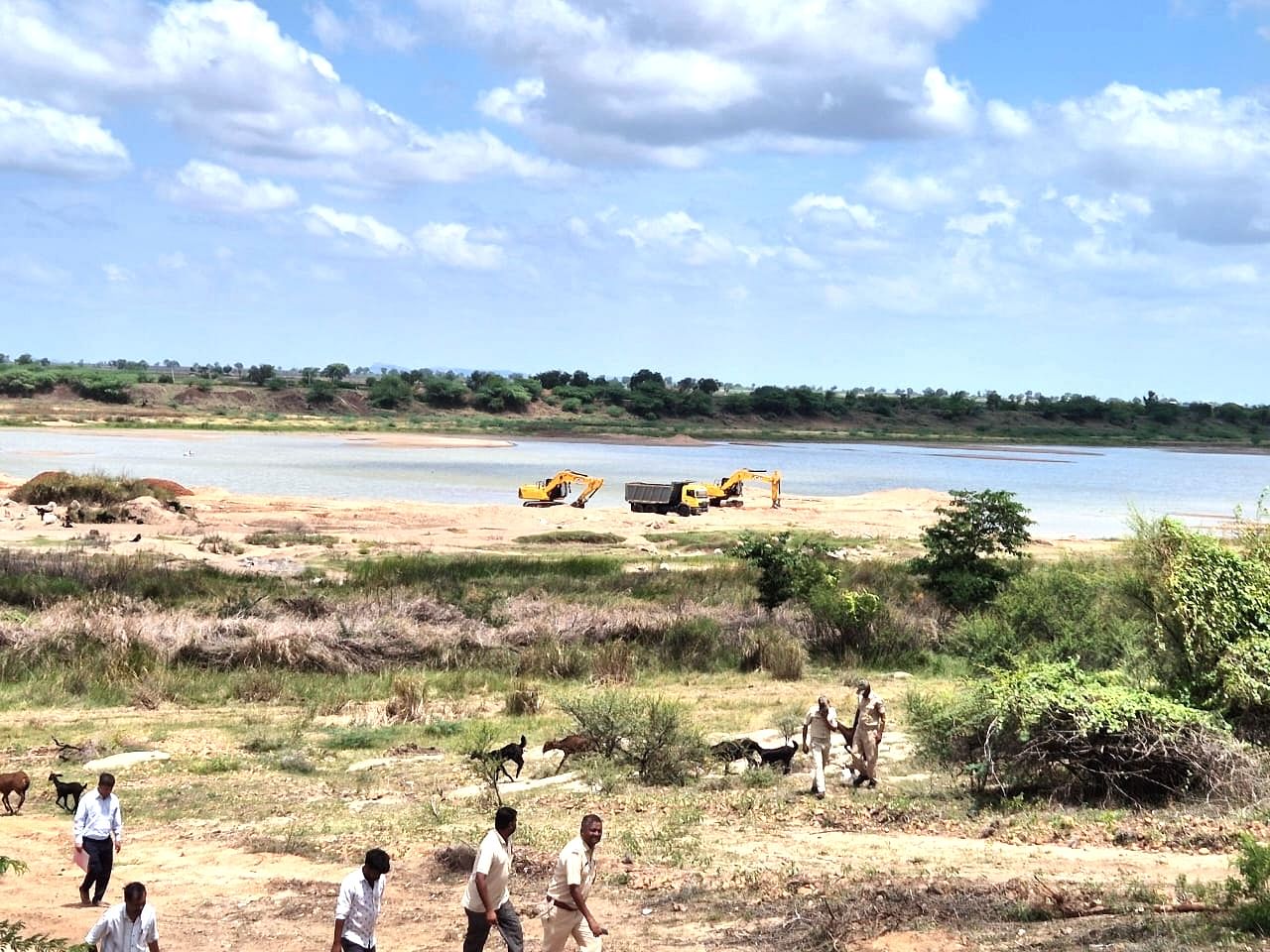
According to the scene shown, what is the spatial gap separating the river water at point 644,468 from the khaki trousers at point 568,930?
44187 millimetres

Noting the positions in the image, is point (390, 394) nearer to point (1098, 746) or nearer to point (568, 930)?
point (1098, 746)

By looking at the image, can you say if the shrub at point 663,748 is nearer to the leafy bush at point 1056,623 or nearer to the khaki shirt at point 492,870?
the leafy bush at point 1056,623

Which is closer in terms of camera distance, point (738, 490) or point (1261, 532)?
point (1261, 532)

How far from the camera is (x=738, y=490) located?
59938mm

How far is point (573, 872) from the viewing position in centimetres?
846

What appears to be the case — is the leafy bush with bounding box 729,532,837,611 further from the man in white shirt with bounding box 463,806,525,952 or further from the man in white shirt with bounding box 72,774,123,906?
the man in white shirt with bounding box 463,806,525,952

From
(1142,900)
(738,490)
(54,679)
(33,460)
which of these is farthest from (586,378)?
Result: (1142,900)

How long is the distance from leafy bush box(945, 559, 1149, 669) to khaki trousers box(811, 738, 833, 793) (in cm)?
540

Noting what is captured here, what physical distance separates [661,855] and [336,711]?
8.57m

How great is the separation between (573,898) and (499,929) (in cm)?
63

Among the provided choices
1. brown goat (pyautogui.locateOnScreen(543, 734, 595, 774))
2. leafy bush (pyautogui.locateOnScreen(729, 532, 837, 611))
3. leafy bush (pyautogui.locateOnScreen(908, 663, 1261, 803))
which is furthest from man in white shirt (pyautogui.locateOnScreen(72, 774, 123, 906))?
leafy bush (pyautogui.locateOnScreen(729, 532, 837, 611))

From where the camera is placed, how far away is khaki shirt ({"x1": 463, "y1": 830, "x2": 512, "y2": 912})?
8445 mm

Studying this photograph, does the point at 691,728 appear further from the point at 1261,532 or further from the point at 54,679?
the point at 54,679

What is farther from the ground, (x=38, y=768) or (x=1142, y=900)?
(x=1142, y=900)
